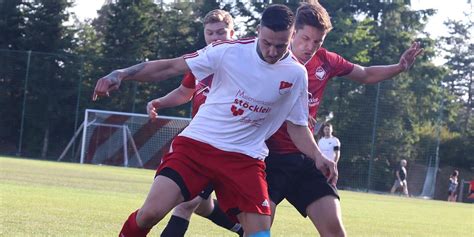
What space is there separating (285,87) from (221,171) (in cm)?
64

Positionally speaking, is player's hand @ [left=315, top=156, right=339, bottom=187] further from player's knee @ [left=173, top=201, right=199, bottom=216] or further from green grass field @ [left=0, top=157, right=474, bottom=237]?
green grass field @ [left=0, top=157, right=474, bottom=237]

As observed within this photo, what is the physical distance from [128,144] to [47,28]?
11550 mm

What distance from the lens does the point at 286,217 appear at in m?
12.7

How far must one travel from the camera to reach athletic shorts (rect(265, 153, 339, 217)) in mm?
6207

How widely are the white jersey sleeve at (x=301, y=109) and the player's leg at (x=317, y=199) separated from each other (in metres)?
0.51

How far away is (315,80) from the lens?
6598 millimetres

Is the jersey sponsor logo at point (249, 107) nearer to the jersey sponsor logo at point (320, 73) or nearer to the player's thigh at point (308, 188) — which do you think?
the player's thigh at point (308, 188)

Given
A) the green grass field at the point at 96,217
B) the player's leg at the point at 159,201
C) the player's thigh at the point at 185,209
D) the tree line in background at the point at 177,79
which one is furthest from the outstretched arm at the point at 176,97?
the tree line in background at the point at 177,79

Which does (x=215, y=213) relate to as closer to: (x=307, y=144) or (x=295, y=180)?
(x=295, y=180)

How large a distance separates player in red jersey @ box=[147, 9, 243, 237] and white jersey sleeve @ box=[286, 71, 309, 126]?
71cm

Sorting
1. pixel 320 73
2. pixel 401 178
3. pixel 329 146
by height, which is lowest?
pixel 401 178

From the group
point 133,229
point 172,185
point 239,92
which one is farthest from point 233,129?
point 133,229

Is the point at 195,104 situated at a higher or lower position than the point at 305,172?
higher

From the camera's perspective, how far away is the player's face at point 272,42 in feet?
17.5
